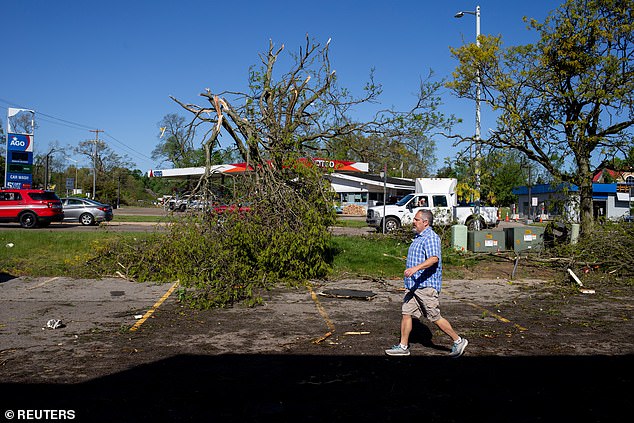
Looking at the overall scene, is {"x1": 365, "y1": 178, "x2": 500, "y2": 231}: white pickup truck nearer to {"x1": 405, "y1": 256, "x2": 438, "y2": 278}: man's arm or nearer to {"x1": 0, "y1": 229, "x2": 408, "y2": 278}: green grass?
{"x1": 0, "y1": 229, "x2": 408, "y2": 278}: green grass

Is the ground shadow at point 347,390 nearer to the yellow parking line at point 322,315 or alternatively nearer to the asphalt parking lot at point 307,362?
the asphalt parking lot at point 307,362

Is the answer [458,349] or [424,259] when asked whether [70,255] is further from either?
[458,349]

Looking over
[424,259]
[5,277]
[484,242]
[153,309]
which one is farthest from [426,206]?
[424,259]

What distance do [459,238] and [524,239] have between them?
2138 mm

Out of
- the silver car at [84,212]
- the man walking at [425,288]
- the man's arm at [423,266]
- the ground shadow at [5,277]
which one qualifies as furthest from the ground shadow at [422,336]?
the silver car at [84,212]

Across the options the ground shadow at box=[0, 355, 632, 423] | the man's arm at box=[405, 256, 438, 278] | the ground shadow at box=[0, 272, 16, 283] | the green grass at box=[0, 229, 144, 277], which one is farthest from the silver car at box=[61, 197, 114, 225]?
the man's arm at box=[405, 256, 438, 278]

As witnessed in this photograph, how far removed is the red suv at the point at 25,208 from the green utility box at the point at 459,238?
18143 mm

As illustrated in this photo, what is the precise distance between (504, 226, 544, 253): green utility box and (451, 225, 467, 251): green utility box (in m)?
1.59

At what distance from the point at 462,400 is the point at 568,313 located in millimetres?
5009

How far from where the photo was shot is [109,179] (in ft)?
256

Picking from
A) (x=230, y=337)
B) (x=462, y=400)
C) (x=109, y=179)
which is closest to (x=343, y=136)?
(x=230, y=337)

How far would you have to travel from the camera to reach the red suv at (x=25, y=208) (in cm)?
2386

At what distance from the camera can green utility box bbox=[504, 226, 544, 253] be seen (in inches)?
639

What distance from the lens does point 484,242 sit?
1599 centimetres
